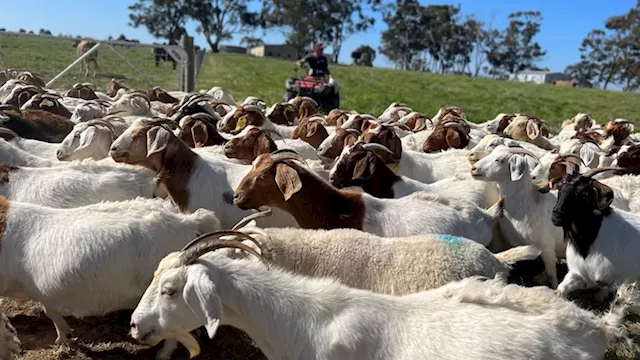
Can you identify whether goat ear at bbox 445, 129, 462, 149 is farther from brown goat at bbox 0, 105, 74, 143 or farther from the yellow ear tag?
brown goat at bbox 0, 105, 74, 143

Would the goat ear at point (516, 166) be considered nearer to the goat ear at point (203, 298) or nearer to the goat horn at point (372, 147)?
the goat horn at point (372, 147)

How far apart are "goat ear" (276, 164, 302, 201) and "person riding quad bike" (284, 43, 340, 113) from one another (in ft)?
34.3

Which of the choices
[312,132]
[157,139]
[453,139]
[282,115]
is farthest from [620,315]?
[282,115]

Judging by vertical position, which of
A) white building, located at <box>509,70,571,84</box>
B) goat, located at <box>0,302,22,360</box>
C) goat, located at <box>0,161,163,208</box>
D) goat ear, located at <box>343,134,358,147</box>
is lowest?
goat, located at <box>0,302,22,360</box>

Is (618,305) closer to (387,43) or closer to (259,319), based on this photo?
(259,319)

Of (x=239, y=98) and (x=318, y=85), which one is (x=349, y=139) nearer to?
(x=318, y=85)

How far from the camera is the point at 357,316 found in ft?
10.6

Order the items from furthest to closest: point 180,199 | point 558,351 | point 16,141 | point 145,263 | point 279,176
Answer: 1. point 16,141
2. point 180,199
3. point 279,176
4. point 145,263
5. point 558,351

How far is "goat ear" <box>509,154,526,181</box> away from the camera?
6047 mm

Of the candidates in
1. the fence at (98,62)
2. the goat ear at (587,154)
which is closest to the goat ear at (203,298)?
the goat ear at (587,154)

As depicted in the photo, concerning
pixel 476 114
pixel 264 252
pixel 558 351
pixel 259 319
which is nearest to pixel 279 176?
pixel 264 252

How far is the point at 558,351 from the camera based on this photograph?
3107mm

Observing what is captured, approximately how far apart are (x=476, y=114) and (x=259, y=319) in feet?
66.2

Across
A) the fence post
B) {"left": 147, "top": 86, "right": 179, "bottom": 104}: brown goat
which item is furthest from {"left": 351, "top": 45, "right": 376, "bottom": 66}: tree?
{"left": 147, "top": 86, "right": 179, "bottom": 104}: brown goat
